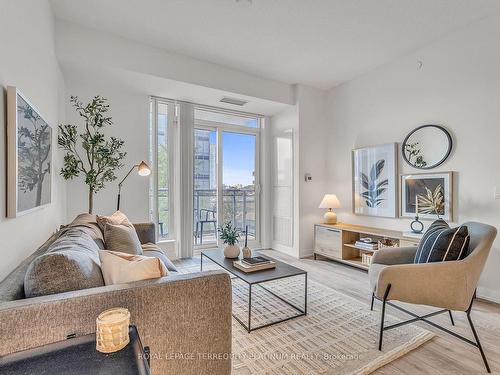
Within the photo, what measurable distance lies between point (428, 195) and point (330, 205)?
4.14 feet

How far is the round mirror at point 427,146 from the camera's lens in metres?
2.94

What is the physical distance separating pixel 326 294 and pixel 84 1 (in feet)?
12.0

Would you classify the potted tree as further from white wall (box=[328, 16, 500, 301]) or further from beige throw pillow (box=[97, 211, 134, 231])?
white wall (box=[328, 16, 500, 301])

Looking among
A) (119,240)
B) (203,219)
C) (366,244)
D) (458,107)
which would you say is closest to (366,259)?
(366,244)

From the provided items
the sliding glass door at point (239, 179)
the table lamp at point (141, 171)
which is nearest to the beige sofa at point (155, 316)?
the table lamp at point (141, 171)

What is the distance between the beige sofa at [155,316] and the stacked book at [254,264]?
97cm

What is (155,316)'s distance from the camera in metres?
1.12

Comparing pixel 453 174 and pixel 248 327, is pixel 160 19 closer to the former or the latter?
pixel 248 327

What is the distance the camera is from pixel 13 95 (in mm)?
1299

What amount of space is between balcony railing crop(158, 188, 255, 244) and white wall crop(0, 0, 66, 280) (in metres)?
1.48

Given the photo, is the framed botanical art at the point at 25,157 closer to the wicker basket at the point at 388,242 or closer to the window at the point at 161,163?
the window at the point at 161,163

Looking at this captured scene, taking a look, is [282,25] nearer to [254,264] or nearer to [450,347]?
[254,264]

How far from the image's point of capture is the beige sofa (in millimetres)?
917

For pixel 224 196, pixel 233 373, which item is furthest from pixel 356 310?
pixel 224 196
